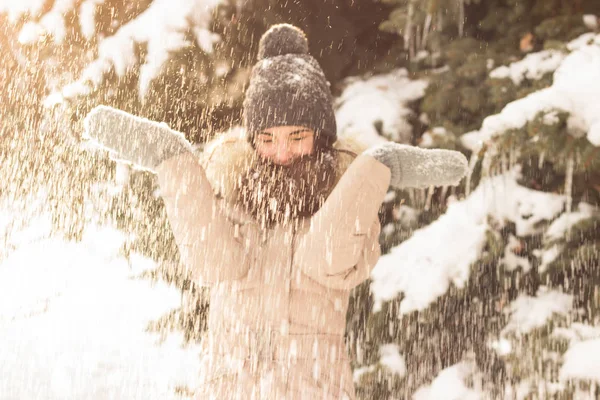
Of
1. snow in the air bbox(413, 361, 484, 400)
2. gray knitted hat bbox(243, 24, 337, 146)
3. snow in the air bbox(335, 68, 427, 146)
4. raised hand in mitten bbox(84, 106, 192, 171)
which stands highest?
snow in the air bbox(335, 68, 427, 146)

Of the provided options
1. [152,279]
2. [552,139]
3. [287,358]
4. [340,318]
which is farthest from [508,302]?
[152,279]

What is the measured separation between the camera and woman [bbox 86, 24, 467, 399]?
185 cm

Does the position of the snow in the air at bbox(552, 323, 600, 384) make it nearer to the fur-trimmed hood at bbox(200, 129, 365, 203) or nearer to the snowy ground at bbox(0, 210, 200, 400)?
the fur-trimmed hood at bbox(200, 129, 365, 203)

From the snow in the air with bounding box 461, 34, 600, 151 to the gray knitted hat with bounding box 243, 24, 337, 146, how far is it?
2.74 feet

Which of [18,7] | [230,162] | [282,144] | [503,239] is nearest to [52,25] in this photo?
[18,7]

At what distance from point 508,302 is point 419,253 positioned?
0.57 metres

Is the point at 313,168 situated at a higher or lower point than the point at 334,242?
higher

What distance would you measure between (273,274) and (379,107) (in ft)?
5.88

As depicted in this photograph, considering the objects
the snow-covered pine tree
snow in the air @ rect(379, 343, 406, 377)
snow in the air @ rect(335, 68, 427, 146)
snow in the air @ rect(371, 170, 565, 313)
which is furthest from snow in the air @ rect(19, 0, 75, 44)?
snow in the air @ rect(379, 343, 406, 377)

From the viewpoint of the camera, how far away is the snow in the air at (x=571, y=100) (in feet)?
7.80

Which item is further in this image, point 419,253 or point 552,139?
point 419,253

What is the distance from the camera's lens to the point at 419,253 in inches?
123

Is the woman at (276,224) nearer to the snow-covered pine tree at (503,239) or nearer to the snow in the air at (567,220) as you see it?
the snow-covered pine tree at (503,239)

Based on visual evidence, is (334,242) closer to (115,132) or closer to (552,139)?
(115,132)
